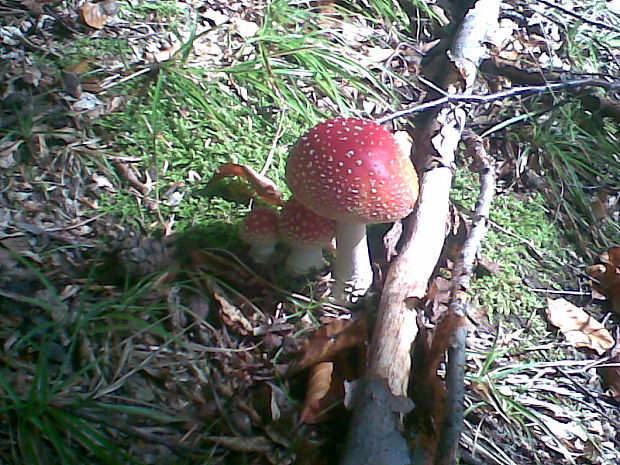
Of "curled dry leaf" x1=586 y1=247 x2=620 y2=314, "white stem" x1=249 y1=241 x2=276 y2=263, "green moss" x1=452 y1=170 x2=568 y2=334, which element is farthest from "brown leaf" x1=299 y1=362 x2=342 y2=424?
"curled dry leaf" x1=586 y1=247 x2=620 y2=314

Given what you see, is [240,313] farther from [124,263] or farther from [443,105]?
[443,105]

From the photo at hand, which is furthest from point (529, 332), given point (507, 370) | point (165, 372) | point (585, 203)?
point (165, 372)

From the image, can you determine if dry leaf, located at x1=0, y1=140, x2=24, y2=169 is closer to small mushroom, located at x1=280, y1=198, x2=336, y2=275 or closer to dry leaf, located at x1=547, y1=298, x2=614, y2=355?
small mushroom, located at x1=280, y1=198, x2=336, y2=275

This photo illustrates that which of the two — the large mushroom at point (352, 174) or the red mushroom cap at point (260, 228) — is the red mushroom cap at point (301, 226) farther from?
the large mushroom at point (352, 174)

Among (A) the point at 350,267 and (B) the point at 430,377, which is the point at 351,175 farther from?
(B) the point at 430,377

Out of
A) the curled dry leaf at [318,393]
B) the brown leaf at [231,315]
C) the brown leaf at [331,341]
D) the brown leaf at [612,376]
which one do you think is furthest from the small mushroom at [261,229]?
the brown leaf at [612,376]

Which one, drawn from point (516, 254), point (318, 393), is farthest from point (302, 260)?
point (516, 254)
